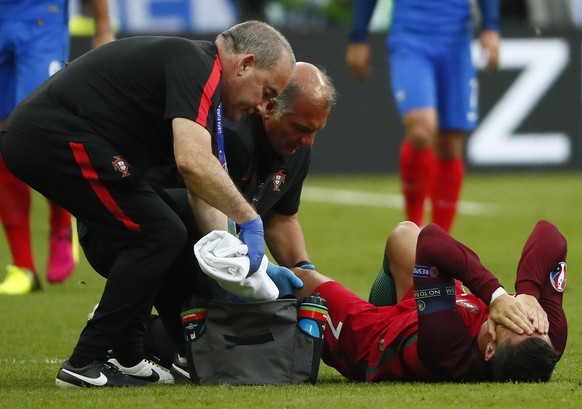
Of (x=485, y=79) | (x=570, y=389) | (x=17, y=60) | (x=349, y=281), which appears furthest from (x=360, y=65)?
(x=485, y=79)

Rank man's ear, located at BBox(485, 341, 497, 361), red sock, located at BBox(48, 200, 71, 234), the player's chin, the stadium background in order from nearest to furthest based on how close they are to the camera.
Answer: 1. man's ear, located at BBox(485, 341, 497, 361)
2. the player's chin
3. red sock, located at BBox(48, 200, 71, 234)
4. the stadium background

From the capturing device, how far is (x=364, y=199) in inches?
584

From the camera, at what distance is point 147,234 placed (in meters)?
5.12

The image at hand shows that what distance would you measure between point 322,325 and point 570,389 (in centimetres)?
99

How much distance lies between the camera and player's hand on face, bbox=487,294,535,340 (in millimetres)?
4832

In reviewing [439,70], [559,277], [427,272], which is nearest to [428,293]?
[427,272]

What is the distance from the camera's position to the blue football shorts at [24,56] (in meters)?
8.30

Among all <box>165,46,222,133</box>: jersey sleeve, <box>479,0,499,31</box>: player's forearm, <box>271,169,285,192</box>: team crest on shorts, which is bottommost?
<box>479,0,499,31</box>: player's forearm

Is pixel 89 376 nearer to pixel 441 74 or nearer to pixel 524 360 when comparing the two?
pixel 524 360

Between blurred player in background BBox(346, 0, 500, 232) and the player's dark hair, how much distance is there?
14.7 feet

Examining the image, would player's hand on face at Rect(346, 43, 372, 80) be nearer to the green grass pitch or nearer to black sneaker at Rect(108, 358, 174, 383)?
the green grass pitch

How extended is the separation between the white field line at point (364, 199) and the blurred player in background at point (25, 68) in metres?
6.00

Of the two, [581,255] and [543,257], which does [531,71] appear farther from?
[543,257]

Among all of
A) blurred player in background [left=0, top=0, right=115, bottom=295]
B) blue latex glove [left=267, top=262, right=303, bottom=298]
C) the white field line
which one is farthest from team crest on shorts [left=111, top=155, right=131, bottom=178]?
the white field line
